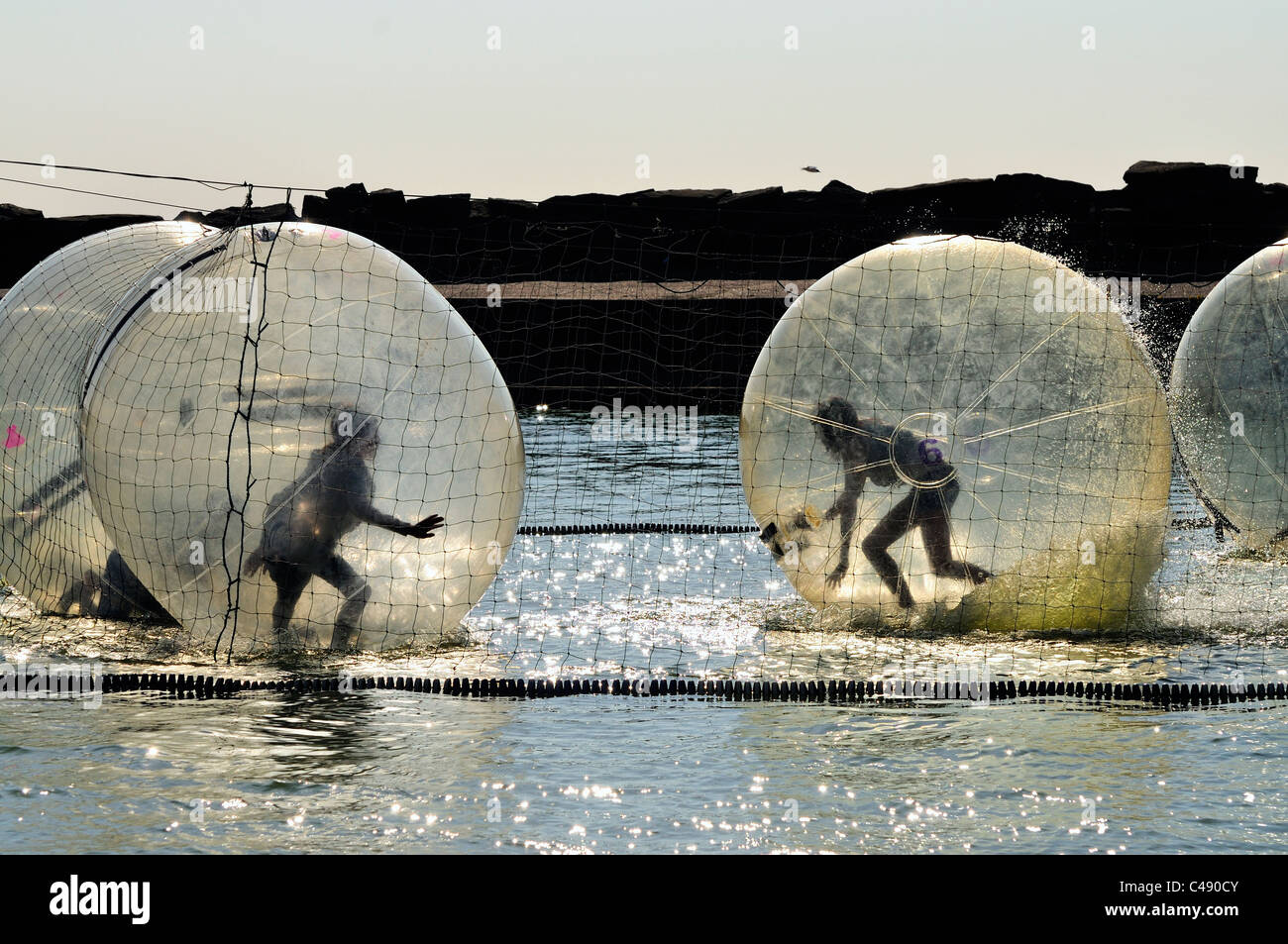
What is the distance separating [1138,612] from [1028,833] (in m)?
4.03

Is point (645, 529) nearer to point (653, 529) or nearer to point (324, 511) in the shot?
point (653, 529)

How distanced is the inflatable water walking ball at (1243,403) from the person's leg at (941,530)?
461cm

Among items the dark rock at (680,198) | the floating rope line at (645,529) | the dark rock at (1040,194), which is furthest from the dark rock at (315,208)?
the floating rope line at (645,529)

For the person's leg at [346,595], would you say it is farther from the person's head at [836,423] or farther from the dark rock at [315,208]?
the dark rock at [315,208]

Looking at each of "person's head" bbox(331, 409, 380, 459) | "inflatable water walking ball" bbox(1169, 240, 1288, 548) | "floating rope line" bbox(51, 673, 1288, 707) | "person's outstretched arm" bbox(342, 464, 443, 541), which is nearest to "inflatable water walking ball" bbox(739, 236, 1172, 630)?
"floating rope line" bbox(51, 673, 1288, 707)

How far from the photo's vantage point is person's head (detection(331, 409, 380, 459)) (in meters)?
8.96

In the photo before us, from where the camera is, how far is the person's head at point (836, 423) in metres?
9.83

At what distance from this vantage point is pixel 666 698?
8.80m

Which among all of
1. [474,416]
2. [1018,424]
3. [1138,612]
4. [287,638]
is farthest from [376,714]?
[1138,612]

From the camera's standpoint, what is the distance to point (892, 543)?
31.9 feet

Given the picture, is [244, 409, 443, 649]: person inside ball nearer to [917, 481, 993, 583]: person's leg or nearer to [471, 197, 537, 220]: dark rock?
[917, 481, 993, 583]: person's leg

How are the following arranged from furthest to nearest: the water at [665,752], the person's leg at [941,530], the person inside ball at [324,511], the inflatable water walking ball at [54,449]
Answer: the inflatable water walking ball at [54,449] → the person's leg at [941,530] → the person inside ball at [324,511] → the water at [665,752]

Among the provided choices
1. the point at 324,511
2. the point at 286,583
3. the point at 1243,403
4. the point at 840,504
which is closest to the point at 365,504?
the point at 324,511

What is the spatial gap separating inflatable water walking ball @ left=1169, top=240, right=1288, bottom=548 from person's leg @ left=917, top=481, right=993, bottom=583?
461cm
